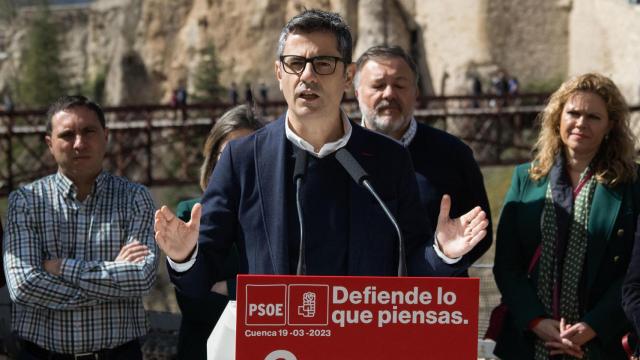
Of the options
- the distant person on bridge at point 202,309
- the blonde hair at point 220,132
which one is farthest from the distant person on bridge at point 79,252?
the blonde hair at point 220,132

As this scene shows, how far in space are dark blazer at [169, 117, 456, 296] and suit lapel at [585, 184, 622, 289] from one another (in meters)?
1.15

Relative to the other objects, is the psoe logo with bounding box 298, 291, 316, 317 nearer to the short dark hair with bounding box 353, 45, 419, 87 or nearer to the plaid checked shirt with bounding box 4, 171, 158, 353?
the plaid checked shirt with bounding box 4, 171, 158, 353

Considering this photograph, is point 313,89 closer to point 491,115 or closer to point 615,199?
point 615,199

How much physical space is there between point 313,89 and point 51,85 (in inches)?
1292

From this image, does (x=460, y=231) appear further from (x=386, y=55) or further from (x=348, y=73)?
(x=386, y=55)

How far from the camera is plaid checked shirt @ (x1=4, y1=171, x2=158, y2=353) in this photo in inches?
137

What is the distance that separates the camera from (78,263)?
11.5ft

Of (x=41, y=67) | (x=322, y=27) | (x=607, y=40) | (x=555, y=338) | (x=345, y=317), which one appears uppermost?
(x=607, y=40)

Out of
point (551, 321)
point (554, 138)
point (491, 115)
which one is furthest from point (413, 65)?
point (491, 115)

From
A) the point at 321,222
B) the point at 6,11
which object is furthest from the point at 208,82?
the point at 321,222

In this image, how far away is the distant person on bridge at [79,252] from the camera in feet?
11.4

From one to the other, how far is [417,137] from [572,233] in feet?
2.54

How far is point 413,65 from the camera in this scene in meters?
4.27

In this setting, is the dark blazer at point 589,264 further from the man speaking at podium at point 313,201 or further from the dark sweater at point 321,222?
the dark sweater at point 321,222
